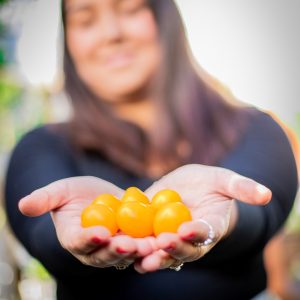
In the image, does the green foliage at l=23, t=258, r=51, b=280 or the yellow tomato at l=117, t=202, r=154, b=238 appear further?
the green foliage at l=23, t=258, r=51, b=280

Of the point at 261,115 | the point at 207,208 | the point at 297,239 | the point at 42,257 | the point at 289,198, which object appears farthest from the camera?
the point at 297,239

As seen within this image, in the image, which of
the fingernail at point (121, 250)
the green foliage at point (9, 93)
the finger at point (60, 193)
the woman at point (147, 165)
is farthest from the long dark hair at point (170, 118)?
the fingernail at point (121, 250)

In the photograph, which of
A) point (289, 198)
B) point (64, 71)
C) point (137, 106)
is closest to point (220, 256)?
point (289, 198)

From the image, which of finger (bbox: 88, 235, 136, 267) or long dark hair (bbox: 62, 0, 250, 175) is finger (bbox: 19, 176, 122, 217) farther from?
long dark hair (bbox: 62, 0, 250, 175)

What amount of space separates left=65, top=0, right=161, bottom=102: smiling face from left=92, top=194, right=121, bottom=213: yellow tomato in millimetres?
591

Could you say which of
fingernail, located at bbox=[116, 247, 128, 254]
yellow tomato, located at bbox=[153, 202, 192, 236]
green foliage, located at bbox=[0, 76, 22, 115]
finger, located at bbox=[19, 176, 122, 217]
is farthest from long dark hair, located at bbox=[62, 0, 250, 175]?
fingernail, located at bbox=[116, 247, 128, 254]

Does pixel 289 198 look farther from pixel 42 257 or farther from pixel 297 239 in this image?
pixel 42 257

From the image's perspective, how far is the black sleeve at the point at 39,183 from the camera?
2.73 ft

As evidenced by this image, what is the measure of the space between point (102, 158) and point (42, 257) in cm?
34

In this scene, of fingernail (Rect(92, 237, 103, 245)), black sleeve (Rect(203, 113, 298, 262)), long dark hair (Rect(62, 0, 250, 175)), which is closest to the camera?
fingernail (Rect(92, 237, 103, 245))

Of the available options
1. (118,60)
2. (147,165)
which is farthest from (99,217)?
(118,60)

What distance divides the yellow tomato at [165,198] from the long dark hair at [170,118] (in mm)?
429

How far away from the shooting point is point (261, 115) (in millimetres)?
1195

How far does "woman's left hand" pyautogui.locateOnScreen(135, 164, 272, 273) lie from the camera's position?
0.55 meters
